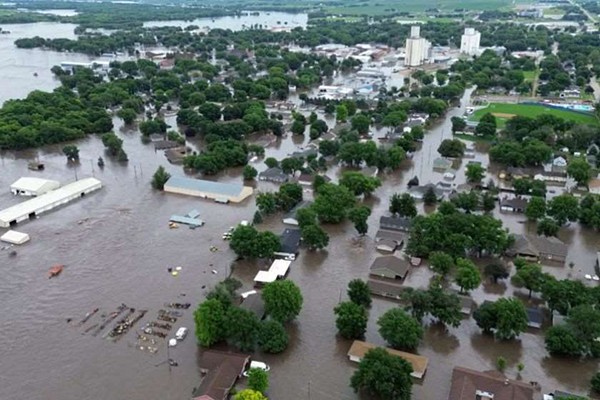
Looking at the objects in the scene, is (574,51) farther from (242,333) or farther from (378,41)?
(242,333)

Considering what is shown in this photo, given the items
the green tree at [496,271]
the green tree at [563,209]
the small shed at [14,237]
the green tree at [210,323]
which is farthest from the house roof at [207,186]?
the green tree at [563,209]

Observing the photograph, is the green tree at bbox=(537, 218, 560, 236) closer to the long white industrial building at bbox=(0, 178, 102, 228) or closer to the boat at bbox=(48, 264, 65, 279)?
the boat at bbox=(48, 264, 65, 279)

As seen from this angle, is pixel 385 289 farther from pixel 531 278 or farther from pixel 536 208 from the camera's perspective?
pixel 536 208

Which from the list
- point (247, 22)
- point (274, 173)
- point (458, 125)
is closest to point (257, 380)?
point (274, 173)

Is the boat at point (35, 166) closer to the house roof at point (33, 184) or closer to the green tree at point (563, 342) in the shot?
the house roof at point (33, 184)

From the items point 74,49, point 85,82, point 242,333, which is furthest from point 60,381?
point 74,49

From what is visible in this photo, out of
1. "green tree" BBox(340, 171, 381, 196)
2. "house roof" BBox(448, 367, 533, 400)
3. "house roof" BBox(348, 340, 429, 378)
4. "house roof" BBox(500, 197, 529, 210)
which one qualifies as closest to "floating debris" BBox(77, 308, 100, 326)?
"house roof" BBox(348, 340, 429, 378)
